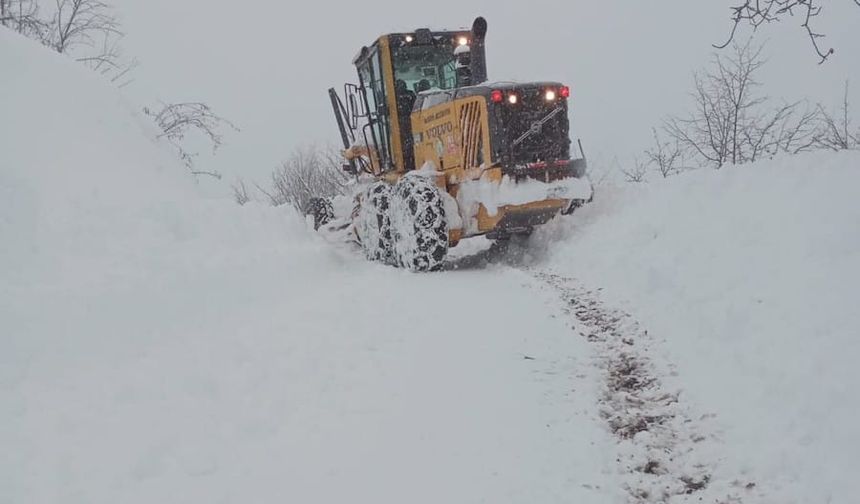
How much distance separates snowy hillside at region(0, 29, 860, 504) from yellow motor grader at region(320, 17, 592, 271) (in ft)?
2.47

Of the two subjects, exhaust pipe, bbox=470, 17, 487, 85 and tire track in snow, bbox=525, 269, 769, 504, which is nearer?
tire track in snow, bbox=525, 269, 769, 504

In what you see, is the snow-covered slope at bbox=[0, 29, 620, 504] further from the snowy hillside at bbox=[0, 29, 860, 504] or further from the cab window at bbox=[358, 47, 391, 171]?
the cab window at bbox=[358, 47, 391, 171]

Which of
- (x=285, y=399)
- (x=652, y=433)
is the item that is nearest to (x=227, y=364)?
(x=285, y=399)

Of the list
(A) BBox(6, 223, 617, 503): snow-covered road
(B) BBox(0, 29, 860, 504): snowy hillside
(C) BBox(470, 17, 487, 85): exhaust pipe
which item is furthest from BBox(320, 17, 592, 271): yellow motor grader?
(A) BBox(6, 223, 617, 503): snow-covered road

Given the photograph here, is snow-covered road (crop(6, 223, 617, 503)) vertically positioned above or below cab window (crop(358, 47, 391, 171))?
below

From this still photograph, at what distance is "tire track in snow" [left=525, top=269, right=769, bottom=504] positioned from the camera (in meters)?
2.95

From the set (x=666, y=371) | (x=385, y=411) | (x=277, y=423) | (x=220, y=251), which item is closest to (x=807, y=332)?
(x=666, y=371)

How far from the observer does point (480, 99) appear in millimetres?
7586

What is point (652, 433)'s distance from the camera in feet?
11.4

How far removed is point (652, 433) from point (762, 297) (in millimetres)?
1538

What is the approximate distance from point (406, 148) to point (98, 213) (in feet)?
15.0

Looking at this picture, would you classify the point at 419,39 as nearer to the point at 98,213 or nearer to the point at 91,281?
the point at 98,213

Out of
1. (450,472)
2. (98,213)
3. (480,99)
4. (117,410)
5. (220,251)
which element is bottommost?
(450,472)

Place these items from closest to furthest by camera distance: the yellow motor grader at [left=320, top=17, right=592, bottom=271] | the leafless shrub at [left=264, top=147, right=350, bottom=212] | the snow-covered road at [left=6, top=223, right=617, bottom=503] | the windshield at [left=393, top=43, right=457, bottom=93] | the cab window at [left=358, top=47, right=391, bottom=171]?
the snow-covered road at [left=6, top=223, right=617, bottom=503], the yellow motor grader at [left=320, top=17, right=592, bottom=271], the windshield at [left=393, top=43, right=457, bottom=93], the cab window at [left=358, top=47, right=391, bottom=171], the leafless shrub at [left=264, top=147, right=350, bottom=212]
